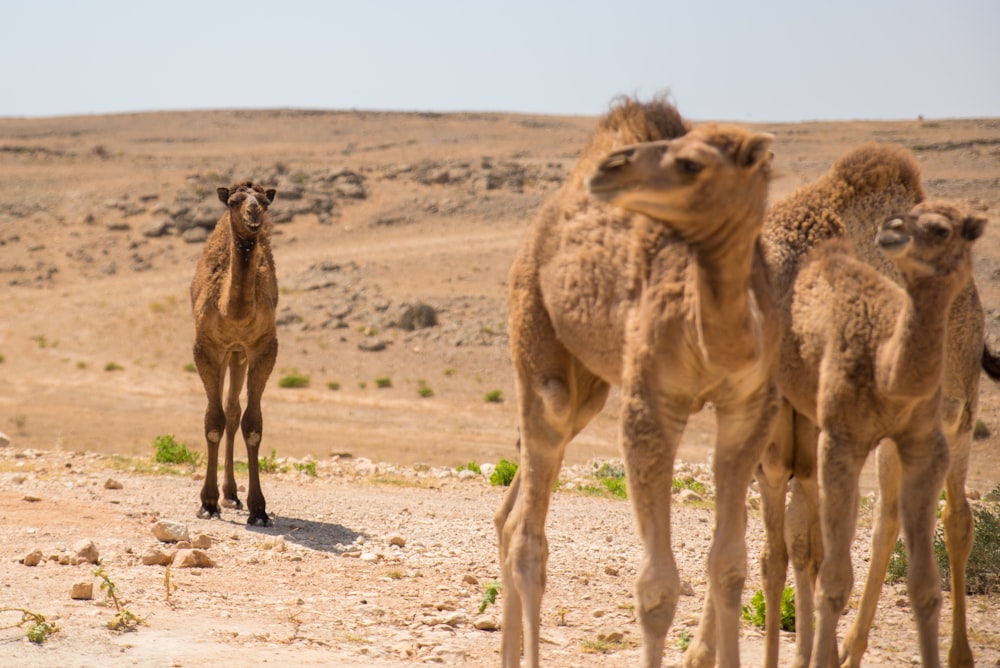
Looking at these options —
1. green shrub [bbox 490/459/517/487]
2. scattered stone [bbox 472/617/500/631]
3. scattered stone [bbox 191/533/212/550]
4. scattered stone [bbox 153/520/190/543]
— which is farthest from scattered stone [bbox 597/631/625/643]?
green shrub [bbox 490/459/517/487]

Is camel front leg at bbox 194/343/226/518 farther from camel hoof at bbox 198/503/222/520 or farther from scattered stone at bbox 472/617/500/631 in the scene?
scattered stone at bbox 472/617/500/631

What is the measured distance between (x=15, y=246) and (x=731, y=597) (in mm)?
42223

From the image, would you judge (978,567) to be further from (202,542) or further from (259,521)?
(259,521)

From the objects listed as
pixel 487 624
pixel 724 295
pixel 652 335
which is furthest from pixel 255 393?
pixel 724 295

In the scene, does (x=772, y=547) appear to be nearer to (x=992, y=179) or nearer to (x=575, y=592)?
(x=575, y=592)

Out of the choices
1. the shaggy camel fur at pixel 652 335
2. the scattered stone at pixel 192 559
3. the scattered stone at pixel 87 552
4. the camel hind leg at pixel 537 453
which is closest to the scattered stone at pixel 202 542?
A: the scattered stone at pixel 192 559

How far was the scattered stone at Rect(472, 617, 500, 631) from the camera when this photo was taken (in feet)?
24.1

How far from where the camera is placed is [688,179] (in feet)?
14.5

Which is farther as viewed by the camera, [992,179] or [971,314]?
[992,179]

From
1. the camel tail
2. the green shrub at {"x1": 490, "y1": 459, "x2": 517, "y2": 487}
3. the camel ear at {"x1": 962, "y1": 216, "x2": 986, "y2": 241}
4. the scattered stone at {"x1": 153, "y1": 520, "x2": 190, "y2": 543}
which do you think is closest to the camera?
the camel ear at {"x1": 962, "y1": 216, "x2": 986, "y2": 241}

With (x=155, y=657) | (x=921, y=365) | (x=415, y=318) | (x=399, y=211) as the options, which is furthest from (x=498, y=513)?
(x=399, y=211)

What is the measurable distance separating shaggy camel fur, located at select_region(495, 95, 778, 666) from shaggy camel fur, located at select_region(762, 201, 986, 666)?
1.72 ft

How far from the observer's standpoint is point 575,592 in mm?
8250

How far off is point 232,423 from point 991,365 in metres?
7.26
